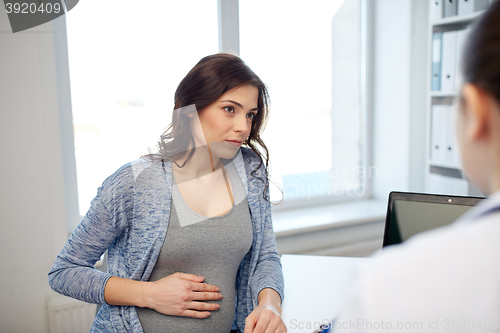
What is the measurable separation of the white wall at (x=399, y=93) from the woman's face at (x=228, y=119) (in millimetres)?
1444

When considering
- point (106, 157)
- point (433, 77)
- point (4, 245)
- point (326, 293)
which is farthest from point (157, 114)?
point (433, 77)

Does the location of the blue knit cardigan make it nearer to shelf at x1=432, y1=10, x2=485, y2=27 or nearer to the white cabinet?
the white cabinet

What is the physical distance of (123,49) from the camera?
182 centimetres

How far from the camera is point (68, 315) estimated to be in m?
1.55

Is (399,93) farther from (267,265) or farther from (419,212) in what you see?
(267,265)

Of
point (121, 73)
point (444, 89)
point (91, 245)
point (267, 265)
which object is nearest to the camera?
point (91, 245)

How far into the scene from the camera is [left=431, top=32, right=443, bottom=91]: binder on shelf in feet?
6.38

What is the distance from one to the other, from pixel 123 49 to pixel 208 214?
3.49ft

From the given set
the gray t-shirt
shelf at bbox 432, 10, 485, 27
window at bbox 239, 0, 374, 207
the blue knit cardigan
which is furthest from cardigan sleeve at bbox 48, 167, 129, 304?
shelf at bbox 432, 10, 485, 27

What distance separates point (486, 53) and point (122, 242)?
1.03m

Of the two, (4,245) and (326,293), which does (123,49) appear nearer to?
(4,245)

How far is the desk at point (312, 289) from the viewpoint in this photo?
3.21ft

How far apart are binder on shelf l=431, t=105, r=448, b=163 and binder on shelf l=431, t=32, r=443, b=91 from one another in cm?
11

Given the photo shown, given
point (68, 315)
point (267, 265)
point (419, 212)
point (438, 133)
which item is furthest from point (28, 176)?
point (438, 133)
